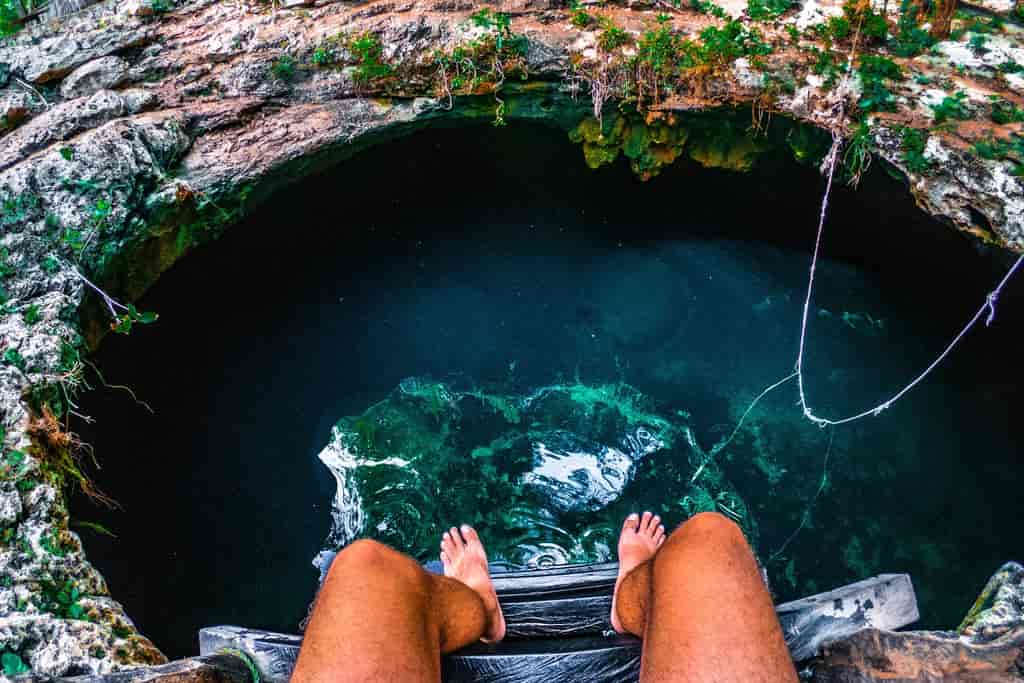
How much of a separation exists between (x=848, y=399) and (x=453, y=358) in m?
2.61

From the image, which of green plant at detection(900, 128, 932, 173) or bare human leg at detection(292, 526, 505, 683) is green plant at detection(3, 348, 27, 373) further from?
green plant at detection(900, 128, 932, 173)

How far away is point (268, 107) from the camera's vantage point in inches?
123

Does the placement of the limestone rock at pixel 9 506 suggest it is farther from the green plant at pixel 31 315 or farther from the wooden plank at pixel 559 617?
the wooden plank at pixel 559 617

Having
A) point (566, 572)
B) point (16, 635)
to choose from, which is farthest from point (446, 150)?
point (16, 635)

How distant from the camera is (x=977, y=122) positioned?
270cm

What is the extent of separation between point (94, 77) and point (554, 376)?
3.12 meters

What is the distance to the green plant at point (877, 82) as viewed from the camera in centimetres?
282

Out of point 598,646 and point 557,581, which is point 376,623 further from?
point 557,581

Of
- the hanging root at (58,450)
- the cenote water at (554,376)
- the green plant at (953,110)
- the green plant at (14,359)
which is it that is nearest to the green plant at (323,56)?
the cenote water at (554,376)

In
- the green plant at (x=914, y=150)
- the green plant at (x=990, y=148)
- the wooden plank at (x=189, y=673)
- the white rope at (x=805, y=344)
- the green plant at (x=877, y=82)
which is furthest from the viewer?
the white rope at (x=805, y=344)

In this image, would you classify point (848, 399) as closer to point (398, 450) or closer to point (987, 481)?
point (987, 481)

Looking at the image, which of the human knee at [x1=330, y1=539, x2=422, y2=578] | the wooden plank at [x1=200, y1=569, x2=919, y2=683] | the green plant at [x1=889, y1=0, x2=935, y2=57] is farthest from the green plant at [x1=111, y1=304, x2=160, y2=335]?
the green plant at [x1=889, y1=0, x2=935, y2=57]

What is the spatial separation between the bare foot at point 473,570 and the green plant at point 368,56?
2.37 metres

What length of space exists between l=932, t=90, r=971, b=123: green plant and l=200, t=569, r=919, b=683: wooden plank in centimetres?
212
